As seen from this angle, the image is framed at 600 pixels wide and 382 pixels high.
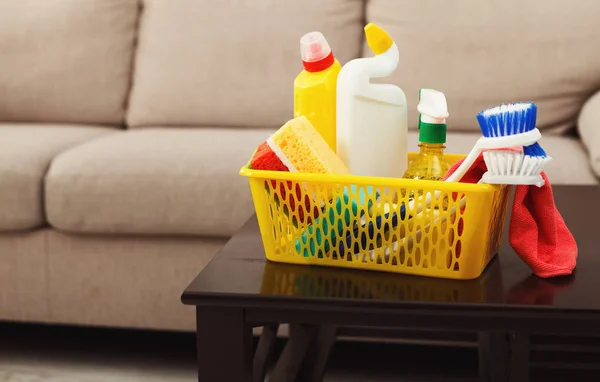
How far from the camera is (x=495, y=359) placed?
1.04 m

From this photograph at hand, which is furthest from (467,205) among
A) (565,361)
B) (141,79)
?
(141,79)

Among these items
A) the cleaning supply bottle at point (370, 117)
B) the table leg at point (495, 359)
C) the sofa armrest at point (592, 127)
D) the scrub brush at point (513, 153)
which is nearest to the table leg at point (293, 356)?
the table leg at point (495, 359)

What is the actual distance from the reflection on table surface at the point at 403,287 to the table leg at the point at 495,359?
0.32m

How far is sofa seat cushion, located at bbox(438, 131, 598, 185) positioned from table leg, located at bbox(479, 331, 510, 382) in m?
0.38

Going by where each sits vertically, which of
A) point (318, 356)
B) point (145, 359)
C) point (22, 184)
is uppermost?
point (22, 184)

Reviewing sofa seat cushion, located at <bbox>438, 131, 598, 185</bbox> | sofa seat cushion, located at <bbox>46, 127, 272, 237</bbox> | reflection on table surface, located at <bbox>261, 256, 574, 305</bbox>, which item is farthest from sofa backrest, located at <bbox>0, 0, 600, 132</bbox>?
reflection on table surface, located at <bbox>261, 256, 574, 305</bbox>

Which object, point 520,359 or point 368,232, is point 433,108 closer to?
point 368,232

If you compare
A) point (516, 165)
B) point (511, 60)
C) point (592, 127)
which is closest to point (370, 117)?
point (516, 165)

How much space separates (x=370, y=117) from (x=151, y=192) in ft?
2.46

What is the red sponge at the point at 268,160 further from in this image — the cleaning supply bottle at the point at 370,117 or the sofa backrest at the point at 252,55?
the sofa backrest at the point at 252,55

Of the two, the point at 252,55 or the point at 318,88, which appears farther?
the point at 252,55

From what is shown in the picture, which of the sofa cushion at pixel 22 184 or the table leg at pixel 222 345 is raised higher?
the table leg at pixel 222 345

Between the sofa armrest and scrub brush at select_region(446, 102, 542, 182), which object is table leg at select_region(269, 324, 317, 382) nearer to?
scrub brush at select_region(446, 102, 542, 182)

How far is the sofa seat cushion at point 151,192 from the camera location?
1.41m
